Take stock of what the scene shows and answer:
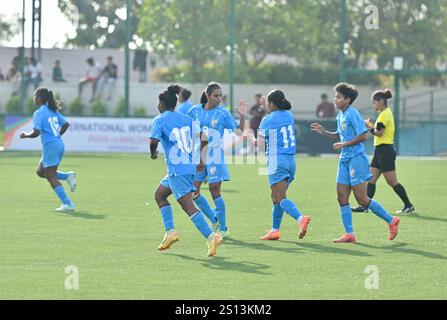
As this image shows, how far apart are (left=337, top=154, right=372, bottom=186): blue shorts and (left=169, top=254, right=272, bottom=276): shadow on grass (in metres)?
2.33

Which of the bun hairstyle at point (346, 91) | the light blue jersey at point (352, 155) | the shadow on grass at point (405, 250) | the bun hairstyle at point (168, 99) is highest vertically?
the bun hairstyle at point (346, 91)

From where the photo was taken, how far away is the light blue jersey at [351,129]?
46.1 ft

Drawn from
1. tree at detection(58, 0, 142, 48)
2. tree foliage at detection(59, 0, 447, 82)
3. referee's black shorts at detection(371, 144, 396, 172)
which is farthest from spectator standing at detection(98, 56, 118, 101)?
referee's black shorts at detection(371, 144, 396, 172)

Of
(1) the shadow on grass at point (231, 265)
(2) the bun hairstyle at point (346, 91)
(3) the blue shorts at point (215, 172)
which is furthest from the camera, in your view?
(3) the blue shorts at point (215, 172)

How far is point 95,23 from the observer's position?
69000 mm

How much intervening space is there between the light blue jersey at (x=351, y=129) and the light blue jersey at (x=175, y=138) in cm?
230

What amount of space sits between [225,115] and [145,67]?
39472mm

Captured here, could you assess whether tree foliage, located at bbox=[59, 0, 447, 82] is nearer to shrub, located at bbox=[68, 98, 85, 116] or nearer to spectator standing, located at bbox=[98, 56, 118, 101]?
spectator standing, located at bbox=[98, 56, 118, 101]

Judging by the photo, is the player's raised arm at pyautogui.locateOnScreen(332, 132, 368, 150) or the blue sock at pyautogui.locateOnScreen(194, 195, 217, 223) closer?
the player's raised arm at pyautogui.locateOnScreen(332, 132, 368, 150)

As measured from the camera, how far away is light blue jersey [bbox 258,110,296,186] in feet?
46.1

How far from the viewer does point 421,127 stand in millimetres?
39188

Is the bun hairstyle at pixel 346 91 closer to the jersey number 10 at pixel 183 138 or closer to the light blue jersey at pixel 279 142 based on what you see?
the light blue jersey at pixel 279 142

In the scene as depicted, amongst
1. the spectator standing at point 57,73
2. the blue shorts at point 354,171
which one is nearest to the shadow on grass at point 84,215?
the blue shorts at point 354,171
